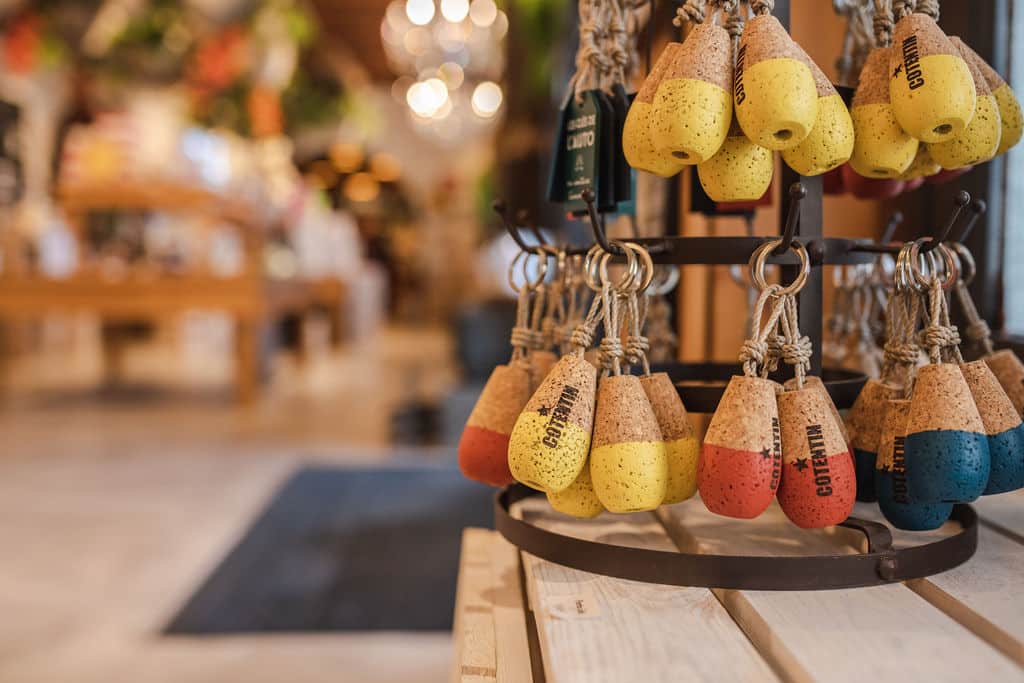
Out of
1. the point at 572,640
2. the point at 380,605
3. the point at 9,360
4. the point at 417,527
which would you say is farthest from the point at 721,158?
the point at 9,360

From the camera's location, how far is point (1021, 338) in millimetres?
1098

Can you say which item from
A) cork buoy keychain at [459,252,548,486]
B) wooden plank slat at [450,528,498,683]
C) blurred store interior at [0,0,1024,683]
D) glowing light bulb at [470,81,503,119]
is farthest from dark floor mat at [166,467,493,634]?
glowing light bulb at [470,81,503,119]

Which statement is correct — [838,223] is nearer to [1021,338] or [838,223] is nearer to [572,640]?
[1021,338]

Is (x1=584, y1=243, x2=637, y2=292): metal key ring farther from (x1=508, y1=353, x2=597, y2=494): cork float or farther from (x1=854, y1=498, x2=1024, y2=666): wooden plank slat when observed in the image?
(x1=854, y1=498, x2=1024, y2=666): wooden plank slat

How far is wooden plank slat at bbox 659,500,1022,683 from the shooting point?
52 cm

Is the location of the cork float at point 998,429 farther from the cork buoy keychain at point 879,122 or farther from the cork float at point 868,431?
the cork buoy keychain at point 879,122

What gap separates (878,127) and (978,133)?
8cm

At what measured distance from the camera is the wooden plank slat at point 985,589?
22.8 inches

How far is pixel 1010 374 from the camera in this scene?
79 centimetres

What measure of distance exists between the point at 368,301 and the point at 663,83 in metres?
9.73

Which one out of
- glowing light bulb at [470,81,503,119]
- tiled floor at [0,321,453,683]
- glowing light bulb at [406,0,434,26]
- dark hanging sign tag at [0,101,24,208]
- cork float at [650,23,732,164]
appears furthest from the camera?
dark hanging sign tag at [0,101,24,208]

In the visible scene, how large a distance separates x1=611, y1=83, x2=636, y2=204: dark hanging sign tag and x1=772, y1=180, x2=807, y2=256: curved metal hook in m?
0.16

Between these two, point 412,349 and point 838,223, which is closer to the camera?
point 838,223

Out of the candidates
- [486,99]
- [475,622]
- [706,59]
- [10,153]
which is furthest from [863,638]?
[10,153]
